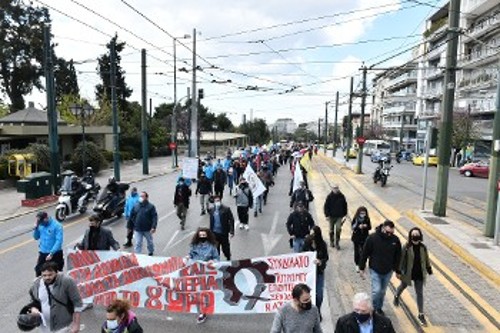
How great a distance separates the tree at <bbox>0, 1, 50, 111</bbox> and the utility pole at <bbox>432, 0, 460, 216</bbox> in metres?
48.5

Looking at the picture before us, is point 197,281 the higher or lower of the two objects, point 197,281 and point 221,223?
the lower

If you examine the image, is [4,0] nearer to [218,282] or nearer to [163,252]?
[163,252]

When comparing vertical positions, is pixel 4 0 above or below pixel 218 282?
above

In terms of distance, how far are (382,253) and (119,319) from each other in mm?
4133

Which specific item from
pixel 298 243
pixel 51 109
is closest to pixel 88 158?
pixel 51 109

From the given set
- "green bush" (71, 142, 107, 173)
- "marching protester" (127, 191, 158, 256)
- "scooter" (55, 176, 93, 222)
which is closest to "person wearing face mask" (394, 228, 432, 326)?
"marching protester" (127, 191, 158, 256)

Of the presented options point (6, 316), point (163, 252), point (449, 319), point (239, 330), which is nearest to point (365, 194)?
point (163, 252)

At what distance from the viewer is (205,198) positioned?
52.2 ft

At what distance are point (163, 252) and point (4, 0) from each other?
170ft

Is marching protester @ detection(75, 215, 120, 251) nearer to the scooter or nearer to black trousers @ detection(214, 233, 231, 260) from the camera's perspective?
black trousers @ detection(214, 233, 231, 260)

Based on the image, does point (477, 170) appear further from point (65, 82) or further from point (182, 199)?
point (65, 82)

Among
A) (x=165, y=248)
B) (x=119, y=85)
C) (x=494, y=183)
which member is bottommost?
(x=165, y=248)

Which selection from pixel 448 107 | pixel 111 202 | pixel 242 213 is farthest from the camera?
pixel 448 107

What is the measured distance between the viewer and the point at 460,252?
10.5 metres
